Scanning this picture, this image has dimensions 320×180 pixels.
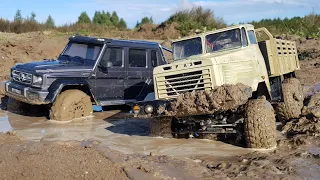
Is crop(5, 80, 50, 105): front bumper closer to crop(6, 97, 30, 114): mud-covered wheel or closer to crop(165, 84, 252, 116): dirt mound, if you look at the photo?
crop(6, 97, 30, 114): mud-covered wheel

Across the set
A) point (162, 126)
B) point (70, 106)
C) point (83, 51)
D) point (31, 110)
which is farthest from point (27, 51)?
point (162, 126)

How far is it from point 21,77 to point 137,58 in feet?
9.37

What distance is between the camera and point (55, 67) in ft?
31.4

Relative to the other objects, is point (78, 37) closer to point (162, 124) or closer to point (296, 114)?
point (162, 124)

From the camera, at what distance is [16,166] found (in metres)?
5.36

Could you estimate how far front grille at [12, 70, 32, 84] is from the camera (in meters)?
9.53

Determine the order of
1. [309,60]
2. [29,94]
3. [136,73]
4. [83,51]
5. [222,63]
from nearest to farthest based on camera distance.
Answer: [222,63] → [29,94] → [83,51] → [136,73] → [309,60]

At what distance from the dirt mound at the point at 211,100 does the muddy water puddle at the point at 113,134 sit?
69cm

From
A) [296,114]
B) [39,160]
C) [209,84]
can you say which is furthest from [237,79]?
[39,160]

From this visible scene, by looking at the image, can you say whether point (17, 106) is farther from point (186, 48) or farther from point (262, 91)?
point (262, 91)

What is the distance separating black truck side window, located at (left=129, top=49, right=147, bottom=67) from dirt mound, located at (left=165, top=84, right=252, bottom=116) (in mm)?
3935

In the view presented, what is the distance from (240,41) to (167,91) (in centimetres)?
181

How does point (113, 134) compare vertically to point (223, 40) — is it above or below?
below

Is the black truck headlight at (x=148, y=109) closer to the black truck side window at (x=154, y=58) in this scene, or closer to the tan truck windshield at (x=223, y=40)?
the tan truck windshield at (x=223, y=40)
